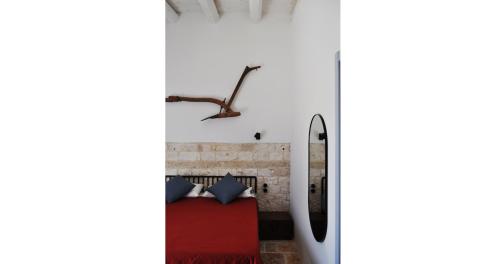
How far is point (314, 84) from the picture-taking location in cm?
248

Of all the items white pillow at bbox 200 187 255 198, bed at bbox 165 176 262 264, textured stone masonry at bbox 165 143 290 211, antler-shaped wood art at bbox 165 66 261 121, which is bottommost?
bed at bbox 165 176 262 264

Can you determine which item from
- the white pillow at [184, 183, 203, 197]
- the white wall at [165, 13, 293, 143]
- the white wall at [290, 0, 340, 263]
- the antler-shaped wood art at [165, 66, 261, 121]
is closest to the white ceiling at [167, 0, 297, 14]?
the white wall at [165, 13, 293, 143]

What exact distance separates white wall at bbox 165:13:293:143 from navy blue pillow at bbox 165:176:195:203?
0.71 meters

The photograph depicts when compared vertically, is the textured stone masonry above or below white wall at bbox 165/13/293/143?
below

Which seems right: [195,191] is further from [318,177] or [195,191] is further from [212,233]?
[318,177]

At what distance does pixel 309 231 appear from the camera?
2.61 meters

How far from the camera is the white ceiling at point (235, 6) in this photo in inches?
147

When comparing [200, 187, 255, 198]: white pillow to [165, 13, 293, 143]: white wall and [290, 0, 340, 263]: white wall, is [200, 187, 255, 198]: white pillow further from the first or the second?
[165, 13, 293, 143]: white wall

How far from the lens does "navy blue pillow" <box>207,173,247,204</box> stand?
3.54 metres

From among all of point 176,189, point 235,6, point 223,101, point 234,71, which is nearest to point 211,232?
point 176,189
